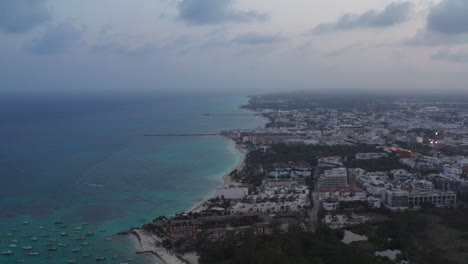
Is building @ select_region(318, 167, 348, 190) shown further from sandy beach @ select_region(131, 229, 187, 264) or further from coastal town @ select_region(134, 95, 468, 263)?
sandy beach @ select_region(131, 229, 187, 264)

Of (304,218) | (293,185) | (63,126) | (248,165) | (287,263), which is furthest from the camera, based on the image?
(63,126)

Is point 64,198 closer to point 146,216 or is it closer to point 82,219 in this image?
point 82,219

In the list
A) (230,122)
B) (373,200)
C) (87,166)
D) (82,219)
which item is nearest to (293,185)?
(373,200)

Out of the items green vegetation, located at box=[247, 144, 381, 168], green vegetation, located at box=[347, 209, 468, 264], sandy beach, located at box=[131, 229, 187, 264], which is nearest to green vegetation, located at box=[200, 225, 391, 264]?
sandy beach, located at box=[131, 229, 187, 264]

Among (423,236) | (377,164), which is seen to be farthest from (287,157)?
(423,236)

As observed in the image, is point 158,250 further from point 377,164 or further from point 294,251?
point 377,164

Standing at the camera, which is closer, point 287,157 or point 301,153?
point 287,157

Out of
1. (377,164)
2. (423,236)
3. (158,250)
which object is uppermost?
(377,164)
